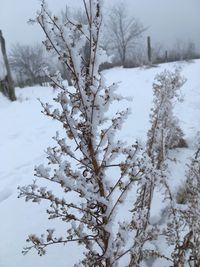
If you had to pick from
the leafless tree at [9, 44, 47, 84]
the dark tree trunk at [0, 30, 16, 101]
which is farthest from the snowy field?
the leafless tree at [9, 44, 47, 84]

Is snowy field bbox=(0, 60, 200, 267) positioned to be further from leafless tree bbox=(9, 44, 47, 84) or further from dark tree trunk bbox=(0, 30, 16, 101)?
leafless tree bbox=(9, 44, 47, 84)

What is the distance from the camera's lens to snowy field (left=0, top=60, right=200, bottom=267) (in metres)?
3.64

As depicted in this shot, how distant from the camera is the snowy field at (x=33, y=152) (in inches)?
143

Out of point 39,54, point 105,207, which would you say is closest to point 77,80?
point 105,207

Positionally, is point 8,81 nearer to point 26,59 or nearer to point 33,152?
point 33,152

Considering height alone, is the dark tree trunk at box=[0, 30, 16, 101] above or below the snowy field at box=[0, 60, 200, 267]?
above

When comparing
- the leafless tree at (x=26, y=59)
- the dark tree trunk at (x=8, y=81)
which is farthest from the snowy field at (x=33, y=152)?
the leafless tree at (x=26, y=59)

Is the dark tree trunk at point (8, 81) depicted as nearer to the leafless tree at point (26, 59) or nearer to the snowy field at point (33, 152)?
the snowy field at point (33, 152)

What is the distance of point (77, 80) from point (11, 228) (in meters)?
3.09

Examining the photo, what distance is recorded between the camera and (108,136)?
183cm

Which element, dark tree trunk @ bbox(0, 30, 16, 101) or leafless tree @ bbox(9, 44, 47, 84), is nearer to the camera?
dark tree trunk @ bbox(0, 30, 16, 101)

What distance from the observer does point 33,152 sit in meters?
6.87

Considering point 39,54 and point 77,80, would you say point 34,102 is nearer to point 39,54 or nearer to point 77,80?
point 77,80

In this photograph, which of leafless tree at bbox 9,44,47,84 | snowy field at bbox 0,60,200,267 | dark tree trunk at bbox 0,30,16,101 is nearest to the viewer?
snowy field at bbox 0,60,200,267
